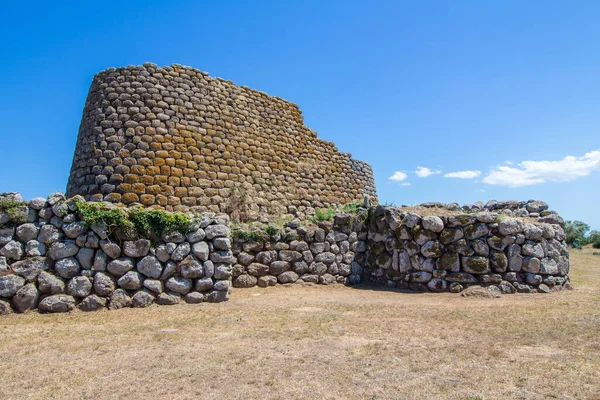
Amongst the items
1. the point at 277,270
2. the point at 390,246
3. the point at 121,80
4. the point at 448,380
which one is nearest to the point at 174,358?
the point at 448,380

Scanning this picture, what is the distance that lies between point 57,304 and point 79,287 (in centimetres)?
39

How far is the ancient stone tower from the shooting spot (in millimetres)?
11328

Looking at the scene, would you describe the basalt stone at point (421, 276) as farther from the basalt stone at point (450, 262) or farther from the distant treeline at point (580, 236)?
the distant treeline at point (580, 236)

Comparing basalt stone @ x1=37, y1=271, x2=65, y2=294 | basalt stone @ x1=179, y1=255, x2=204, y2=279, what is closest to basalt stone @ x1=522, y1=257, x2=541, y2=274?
basalt stone @ x1=179, y1=255, x2=204, y2=279

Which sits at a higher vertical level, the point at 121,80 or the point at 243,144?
the point at 121,80

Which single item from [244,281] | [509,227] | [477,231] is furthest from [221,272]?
[509,227]

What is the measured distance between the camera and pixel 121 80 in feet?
39.3

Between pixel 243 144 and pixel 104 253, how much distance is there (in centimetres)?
687

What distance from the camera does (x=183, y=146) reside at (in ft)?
39.0

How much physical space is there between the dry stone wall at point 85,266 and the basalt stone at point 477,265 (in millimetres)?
5539

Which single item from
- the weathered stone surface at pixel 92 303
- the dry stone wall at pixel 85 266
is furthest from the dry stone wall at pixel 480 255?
the weathered stone surface at pixel 92 303

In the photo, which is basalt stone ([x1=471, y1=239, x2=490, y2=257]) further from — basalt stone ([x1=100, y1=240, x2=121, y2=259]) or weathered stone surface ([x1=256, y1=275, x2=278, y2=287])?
basalt stone ([x1=100, y1=240, x2=121, y2=259])

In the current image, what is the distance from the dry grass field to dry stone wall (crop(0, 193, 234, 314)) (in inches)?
12.6

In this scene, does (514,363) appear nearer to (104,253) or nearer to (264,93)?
(104,253)
